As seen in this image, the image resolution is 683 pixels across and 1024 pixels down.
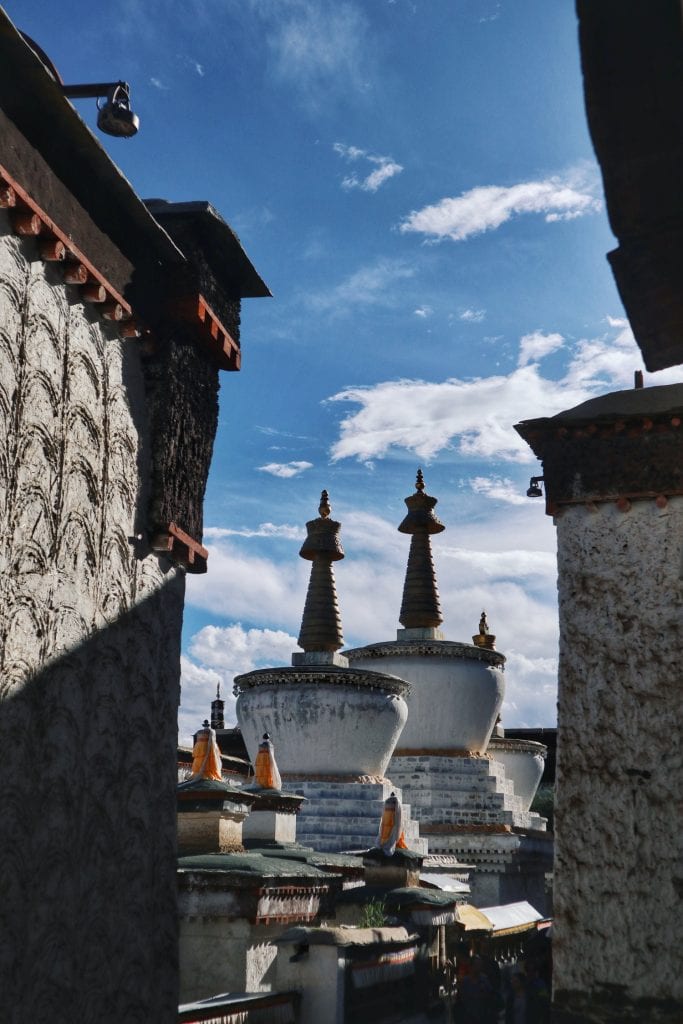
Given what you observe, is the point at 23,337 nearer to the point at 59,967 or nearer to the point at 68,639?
the point at 68,639

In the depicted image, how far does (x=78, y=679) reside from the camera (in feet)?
18.9

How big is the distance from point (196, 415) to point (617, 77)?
16.8 ft

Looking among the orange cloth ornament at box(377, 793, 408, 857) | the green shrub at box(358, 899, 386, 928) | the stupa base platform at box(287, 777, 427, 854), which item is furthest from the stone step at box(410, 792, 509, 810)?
the green shrub at box(358, 899, 386, 928)

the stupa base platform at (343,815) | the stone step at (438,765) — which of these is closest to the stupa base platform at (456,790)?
the stone step at (438,765)

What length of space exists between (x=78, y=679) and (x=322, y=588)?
727 inches

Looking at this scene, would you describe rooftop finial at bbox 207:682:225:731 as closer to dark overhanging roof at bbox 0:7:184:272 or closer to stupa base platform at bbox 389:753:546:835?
stupa base platform at bbox 389:753:546:835

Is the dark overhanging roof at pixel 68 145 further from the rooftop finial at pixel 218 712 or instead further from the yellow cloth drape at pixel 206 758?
the rooftop finial at pixel 218 712

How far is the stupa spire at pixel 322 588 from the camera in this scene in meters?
23.4

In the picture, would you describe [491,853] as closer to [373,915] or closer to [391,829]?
[391,829]

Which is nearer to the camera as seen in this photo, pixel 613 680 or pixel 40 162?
pixel 40 162

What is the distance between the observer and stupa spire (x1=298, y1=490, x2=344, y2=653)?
23422 mm

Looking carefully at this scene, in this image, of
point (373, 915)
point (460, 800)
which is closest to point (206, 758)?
point (373, 915)

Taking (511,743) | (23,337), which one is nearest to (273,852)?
(23,337)

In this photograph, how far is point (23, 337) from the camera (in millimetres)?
5363
